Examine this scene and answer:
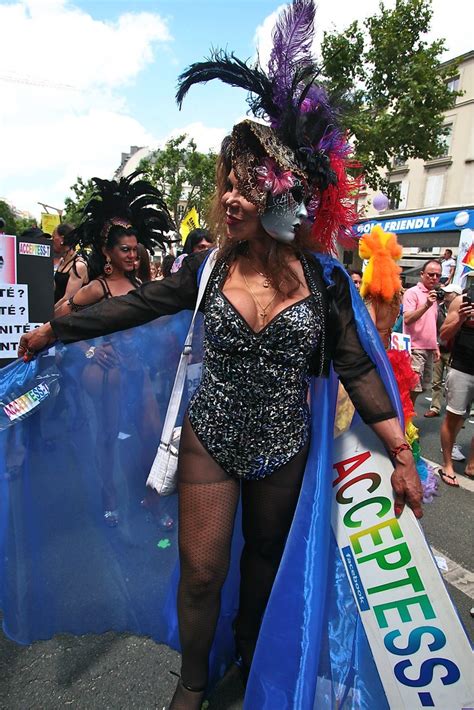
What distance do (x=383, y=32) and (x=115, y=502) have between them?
16101 mm

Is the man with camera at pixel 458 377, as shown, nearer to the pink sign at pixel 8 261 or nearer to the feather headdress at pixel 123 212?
the feather headdress at pixel 123 212

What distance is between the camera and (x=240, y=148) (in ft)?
5.12

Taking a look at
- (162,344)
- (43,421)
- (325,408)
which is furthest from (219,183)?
(43,421)

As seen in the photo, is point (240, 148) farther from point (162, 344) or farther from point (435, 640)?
point (435, 640)

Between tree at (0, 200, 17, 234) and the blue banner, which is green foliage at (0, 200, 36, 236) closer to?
tree at (0, 200, 17, 234)

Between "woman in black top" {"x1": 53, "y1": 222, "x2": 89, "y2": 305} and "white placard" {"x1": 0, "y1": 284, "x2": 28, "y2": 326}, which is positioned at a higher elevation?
"woman in black top" {"x1": 53, "y1": 222, "x2": 89, "y2": 305}

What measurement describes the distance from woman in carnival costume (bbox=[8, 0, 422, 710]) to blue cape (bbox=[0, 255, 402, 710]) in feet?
0.03

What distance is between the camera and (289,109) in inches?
60.9

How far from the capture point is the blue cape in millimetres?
1625

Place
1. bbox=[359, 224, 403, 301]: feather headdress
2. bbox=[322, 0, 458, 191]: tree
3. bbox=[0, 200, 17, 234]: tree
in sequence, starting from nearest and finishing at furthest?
bbox=[359, 224, 403, 301]: feather headdress, bbox=[322, 0, 458, 191]: tree, bbox=[0, 200, 17, 234]: tree

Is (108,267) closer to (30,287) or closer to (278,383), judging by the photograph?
(30,287)

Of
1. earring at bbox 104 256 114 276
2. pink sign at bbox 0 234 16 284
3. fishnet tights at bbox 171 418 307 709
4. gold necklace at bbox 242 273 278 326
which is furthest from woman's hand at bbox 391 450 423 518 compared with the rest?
pink sign at bbox 0 234 16 284

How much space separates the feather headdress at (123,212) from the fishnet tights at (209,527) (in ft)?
6.79

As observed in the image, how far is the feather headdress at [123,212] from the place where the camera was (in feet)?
10.5
